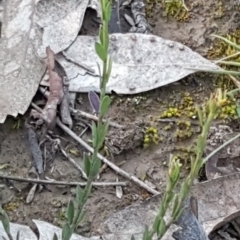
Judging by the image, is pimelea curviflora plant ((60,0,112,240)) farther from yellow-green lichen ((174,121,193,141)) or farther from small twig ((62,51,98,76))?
small twig ((62,51,98,76))

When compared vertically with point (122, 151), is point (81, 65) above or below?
above

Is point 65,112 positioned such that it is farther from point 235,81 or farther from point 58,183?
point 235,81

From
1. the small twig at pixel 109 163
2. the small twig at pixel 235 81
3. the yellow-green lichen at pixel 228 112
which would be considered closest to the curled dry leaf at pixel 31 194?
the small twig at pixel 109 163

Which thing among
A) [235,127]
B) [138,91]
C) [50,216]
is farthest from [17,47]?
[235,127]

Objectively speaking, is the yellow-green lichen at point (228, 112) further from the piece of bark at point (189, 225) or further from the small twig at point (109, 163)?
the piece of bark at point (189, 225)

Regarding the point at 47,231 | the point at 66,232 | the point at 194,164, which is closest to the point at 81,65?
the point at 47,231

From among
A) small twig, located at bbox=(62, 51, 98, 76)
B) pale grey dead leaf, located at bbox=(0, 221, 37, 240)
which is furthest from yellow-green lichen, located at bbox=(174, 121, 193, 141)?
pale grey dead leaf, located at bbox=(0, 221, 37, 240)
